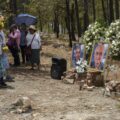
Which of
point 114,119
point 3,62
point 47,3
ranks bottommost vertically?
point 114,119

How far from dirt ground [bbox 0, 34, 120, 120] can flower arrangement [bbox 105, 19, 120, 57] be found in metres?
7.72

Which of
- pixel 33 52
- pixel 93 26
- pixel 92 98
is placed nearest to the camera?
pixel 92 98

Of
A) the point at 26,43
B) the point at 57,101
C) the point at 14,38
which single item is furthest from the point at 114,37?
the point at 57,101

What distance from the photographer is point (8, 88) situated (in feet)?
43.4

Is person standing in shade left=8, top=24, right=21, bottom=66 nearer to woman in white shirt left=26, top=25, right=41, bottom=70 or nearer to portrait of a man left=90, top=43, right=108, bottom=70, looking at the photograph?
woman in white shirt left=26, top=25, right=41, bottom=70

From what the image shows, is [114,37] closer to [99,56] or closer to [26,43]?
[26,43]

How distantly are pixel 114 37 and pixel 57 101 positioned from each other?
12917 mm

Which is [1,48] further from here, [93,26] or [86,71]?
[93,26]

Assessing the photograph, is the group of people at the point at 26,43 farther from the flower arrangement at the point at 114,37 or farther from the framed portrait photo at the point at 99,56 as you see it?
the flower arrangement at the point at 114,37

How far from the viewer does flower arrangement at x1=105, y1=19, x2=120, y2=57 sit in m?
22.8

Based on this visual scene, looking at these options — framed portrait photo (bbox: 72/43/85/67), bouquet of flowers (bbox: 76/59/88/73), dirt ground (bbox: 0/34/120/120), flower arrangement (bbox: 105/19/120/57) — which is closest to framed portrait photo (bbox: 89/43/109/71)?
bouquet of flowers (bbox: 76/59/88/73)

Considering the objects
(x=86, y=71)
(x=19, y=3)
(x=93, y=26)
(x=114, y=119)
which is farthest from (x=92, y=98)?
(x=19, y=3)

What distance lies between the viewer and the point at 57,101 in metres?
11.1

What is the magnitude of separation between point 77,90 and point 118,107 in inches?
118
